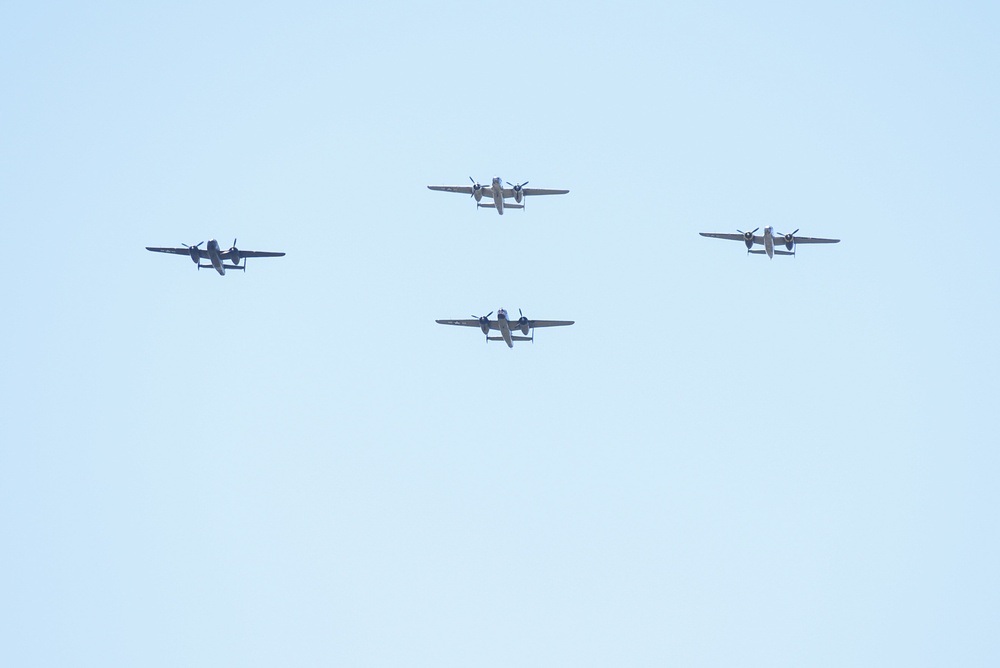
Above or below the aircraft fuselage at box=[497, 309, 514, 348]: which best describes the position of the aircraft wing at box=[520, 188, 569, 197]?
above

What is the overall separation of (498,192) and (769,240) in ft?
68.3

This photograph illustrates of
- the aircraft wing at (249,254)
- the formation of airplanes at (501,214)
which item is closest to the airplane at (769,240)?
the formation of airplanes at (501,214)

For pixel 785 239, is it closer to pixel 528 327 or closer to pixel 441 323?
pixel 528 327

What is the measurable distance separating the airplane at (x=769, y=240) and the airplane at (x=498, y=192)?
14.0 m

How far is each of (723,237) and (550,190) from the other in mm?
14195

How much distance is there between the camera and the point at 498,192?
97562 millimetres

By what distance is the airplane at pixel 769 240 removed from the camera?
3705 inches

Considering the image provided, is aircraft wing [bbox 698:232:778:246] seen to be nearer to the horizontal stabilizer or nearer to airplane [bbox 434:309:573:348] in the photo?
airplane [bbox 434:309:573:348]

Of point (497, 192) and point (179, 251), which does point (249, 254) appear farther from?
point (497, 192)

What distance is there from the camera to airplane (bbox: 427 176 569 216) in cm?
9756

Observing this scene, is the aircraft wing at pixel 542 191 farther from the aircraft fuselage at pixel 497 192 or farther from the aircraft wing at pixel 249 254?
the aircraft wing at pixel 249 254

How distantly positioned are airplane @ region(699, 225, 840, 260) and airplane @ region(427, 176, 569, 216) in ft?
45.9

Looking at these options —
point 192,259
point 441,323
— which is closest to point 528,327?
point 441,323

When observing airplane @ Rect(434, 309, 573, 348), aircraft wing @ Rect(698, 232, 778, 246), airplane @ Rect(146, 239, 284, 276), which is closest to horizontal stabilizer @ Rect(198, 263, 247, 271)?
airplane @ Rect(146, 239, 284, 276)
